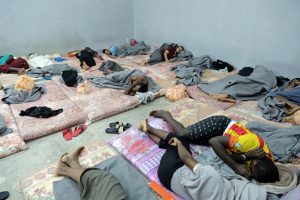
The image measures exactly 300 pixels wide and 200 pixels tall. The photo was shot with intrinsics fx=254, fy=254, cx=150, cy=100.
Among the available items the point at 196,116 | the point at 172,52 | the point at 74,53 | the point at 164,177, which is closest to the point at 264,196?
the point at 164,177

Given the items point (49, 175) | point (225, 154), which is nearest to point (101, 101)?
point (49, 175)

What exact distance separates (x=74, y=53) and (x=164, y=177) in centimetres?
379

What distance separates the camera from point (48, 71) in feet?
12.7

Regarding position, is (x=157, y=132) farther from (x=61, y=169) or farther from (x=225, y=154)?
(x=61, y=169)

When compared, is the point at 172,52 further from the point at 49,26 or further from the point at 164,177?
the point at 164,177

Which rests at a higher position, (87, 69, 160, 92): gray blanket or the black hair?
the black hair

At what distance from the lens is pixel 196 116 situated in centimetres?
262

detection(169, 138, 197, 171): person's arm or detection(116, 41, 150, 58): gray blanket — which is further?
detection(116, 41, 150, 58): gray blanket

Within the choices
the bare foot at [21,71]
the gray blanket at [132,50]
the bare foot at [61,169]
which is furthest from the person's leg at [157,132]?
the gray blanket at [132,50]

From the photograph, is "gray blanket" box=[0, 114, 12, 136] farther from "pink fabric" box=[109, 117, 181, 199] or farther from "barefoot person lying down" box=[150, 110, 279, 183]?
"barefoot person lying down" box=[150, 110, 279, 183]

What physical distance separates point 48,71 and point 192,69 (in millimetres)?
2179

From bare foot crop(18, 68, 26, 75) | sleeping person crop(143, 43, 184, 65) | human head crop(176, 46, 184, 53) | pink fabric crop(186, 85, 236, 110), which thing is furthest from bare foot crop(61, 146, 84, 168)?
human head crop(176, 46, 184, 53)

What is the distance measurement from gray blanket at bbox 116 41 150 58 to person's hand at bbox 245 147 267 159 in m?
3.54

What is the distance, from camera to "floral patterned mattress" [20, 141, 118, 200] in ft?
5.58
